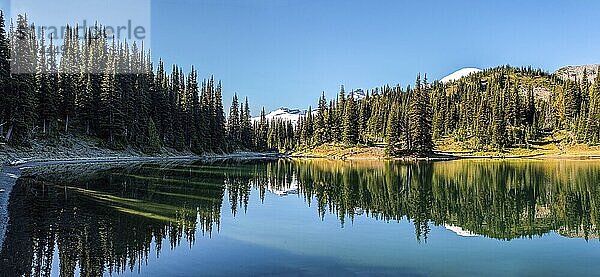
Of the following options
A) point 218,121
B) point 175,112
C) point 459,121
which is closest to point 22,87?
point 175,112

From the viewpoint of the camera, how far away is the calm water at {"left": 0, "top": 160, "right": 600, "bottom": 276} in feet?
44.5

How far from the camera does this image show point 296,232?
19734mm

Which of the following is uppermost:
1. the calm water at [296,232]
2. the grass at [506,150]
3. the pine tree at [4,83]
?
the pine tree at [4,83]

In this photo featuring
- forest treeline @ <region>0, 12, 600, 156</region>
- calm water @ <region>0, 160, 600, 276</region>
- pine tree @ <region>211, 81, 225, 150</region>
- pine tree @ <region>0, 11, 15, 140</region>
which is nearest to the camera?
calm water @ <region>0, 160, 600, 276</region>

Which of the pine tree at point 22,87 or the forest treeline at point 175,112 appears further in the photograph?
the forest treeline at point 175,112

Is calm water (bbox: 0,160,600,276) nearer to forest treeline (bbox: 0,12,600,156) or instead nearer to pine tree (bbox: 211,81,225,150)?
forest treeline (bbox: 0,12,600,156)

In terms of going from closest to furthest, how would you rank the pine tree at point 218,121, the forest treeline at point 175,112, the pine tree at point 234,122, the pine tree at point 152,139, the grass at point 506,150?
the forest treeline at point 175,112, the pine tree at point 152,139, the grass at point 506,150, the pine tree at point 218,121, the pine tree at point 234,122

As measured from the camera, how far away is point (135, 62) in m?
110

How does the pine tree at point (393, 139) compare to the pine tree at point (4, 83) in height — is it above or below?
below

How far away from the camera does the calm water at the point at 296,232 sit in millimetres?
13578

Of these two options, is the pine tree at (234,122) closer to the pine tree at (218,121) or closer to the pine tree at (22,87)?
the pine tree at (218,121)

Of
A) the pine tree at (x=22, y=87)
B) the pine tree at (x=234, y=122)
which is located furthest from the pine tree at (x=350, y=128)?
the pine tree at (x=22, y=87)

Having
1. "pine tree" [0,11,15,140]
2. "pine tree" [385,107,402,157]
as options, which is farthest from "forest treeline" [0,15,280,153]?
"pine tree" [385,107,402,157]

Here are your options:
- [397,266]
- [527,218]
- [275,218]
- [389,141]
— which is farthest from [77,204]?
[389,141]
